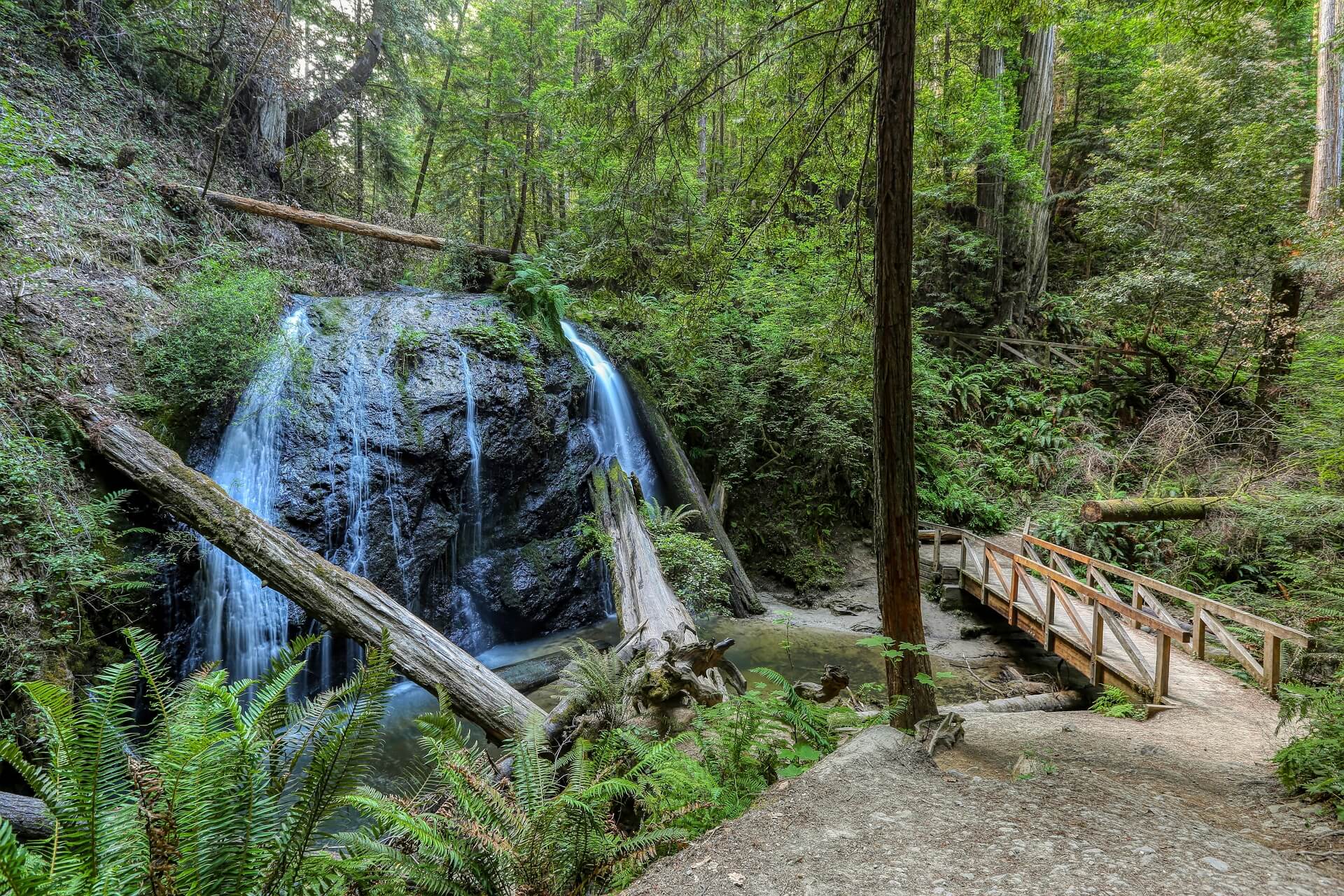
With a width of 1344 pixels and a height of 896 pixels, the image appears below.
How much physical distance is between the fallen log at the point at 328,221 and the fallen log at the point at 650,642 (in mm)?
6043

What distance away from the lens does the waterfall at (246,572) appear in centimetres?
596

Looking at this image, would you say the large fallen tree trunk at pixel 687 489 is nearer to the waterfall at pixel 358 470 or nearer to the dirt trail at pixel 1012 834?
the waterfall at pixel 358 470

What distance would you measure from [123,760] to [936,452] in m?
13.4

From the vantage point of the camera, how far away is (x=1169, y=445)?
11.6m

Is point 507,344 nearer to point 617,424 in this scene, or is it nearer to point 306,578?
point 617,424

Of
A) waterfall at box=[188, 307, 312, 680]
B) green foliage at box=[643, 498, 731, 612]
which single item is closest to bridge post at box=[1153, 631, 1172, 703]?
green foliage at box=[643, 498, 731, 612]

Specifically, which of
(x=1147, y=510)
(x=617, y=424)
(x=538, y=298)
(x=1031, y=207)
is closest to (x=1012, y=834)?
(x=617, y=424)

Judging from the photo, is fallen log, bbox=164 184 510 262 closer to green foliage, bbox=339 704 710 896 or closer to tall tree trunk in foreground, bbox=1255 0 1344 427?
green foliage, bbox=339 704 710 896

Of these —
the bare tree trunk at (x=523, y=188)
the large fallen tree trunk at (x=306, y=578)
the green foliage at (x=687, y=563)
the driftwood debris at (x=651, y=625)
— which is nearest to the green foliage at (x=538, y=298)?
the bare tree trunk at (x=523, y=188)

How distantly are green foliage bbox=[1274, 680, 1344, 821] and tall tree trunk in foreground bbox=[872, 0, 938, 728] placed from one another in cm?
194

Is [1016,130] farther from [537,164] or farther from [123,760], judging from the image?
[123,760]

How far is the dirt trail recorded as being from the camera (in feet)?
7.00

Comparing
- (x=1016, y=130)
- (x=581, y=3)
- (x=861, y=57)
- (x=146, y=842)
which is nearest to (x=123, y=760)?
(x=146, y=842)

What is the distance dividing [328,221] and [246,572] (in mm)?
7178
